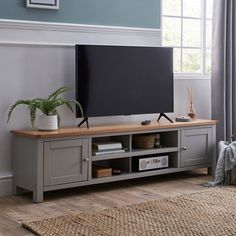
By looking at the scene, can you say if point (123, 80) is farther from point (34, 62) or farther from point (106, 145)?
point (34, 62)

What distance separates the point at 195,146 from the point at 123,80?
0.99 metres

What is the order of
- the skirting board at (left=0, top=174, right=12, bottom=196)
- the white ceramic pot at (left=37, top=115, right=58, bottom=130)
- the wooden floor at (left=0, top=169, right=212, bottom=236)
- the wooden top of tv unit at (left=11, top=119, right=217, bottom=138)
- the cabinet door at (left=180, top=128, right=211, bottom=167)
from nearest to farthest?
the wooden floor at (left=0, top=169, right=212, bottom=236), the wooden top of tv unit at (left=11, top=119, right=217, bottom=138), the white ceramic pot at (left=37, top=115, right=58, bottom=130), the skirting board at (left=0, top=174, right=12, bottom=196), the cabinet door at (left=180, top=128, right=211, bottom=167)

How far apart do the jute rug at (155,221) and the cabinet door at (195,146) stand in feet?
3.27

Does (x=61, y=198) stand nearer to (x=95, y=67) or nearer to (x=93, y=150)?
(x=93, y=150)

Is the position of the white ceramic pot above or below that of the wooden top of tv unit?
above

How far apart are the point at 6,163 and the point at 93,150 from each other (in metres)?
0.74

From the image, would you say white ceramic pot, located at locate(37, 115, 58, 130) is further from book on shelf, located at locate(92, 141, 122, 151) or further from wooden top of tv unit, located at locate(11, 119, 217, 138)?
book on shelf, located at locate(92, 141, 122, 151)

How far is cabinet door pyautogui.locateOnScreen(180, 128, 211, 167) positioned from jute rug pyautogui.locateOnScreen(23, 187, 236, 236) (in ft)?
3.27

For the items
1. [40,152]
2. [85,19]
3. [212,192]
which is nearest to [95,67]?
[85,19]

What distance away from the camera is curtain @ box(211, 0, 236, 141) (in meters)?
5.93

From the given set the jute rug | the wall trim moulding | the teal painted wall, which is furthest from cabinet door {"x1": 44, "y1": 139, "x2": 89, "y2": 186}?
the teal painted wall

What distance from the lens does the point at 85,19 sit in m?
5.18

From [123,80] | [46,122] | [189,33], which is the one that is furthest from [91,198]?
[189,33]

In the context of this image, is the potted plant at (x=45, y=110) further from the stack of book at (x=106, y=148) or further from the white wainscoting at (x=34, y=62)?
the stack of book at (x=106, y=148)
